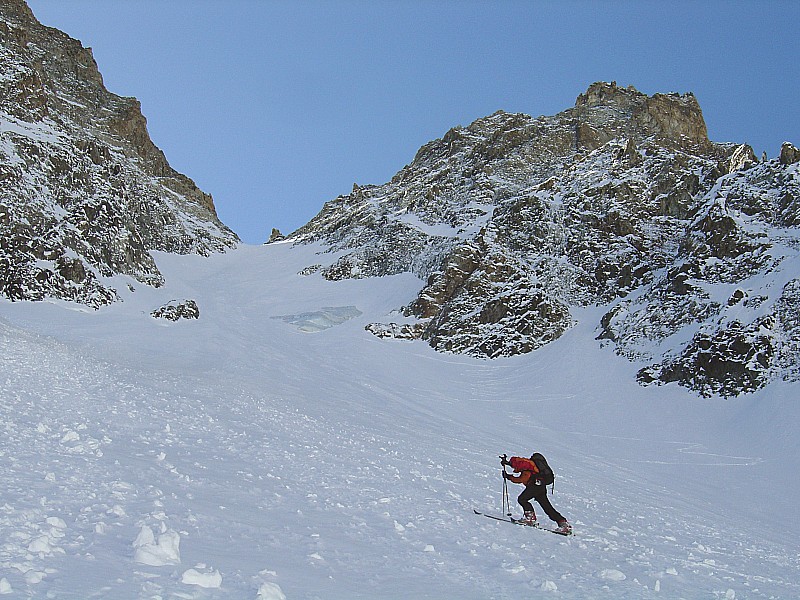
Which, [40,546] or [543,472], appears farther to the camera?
[543,472]

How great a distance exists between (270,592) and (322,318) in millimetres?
44229

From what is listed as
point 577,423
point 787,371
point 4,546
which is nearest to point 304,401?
point 577,423

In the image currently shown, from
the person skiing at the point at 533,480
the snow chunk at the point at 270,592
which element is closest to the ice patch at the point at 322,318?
the person skiing at the point at 533,480

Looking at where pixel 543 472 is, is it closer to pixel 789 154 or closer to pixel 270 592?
pixel 270 592

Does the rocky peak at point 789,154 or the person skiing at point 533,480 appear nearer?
the person skiing at point 533,480

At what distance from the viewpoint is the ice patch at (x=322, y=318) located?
47.1m

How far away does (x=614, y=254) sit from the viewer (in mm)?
46594

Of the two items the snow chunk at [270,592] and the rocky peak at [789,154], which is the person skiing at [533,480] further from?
the rocky peak at [789,154]

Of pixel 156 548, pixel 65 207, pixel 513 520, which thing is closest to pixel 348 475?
pixel 513 520

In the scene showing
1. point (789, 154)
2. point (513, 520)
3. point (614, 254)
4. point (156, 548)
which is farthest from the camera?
point (614, 254)

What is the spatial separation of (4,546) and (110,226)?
46.0 m

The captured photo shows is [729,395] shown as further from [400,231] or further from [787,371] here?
[400,231]

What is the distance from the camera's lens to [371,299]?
54562mm

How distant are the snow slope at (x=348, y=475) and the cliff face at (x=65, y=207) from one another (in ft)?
12.3
